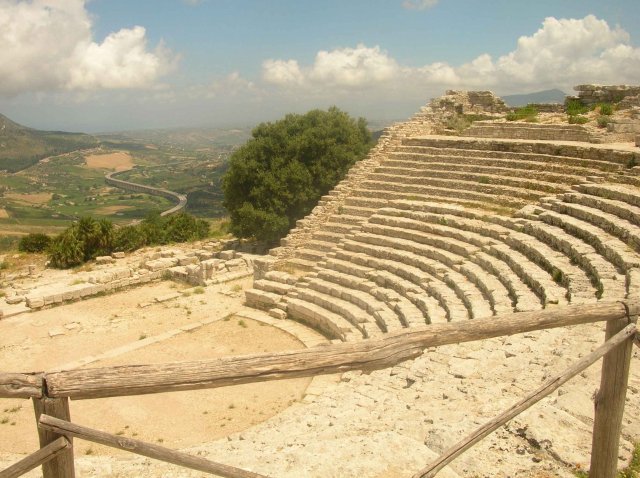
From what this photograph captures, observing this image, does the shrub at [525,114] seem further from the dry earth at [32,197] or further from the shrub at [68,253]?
the dry earth at [32,197]

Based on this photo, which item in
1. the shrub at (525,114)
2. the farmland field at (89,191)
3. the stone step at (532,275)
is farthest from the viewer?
the farmland field at (89,191)

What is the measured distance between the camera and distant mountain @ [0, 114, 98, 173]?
129m

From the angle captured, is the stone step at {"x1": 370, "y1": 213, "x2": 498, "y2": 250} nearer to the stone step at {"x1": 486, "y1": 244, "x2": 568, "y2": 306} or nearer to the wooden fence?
the stone step at {"x1": 486, "y1": 244, "x2": 568, "y2": 306}

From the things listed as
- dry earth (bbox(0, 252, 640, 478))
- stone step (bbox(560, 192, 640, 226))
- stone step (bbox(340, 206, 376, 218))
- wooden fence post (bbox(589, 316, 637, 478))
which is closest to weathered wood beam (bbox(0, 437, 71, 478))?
dry earth (bbox(0, 252, 640, 478))

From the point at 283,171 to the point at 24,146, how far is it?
150 meters

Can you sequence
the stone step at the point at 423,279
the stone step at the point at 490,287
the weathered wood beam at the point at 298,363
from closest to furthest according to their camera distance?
the weathered wood beam at the point at 298,363
the stone step at the point at 490,287
the stone step at the point at 423,279

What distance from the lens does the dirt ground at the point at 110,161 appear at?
5507 inches

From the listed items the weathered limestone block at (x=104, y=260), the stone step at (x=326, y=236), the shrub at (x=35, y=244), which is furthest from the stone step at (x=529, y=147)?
the shrub at (x=35, y=244)

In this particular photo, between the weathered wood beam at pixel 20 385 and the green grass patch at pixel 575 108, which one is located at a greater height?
the green grass patch at pixel 575 108

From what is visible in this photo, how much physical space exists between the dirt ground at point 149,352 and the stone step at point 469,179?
5.64 m

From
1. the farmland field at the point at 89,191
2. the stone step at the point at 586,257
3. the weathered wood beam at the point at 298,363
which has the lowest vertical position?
the farmland field at the point at 89,191

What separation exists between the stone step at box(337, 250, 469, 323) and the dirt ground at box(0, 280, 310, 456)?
2755 millimetres

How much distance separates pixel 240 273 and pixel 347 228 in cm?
379

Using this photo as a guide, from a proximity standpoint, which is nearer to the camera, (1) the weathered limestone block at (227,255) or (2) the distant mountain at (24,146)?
(1) the weathered limestone block at (227,255)
